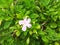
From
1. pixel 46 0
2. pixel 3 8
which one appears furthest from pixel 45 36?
pixel 3 8

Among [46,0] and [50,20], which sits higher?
[46,0]

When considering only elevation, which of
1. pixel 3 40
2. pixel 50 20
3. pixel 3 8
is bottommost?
pixel 3 40

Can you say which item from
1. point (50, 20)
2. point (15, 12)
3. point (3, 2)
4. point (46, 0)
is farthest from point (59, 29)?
point (3, 2)

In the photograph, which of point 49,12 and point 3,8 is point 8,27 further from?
point 49,12

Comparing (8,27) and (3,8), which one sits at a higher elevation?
(3,8)

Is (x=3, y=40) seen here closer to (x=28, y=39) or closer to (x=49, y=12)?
(x=28, y=39)
